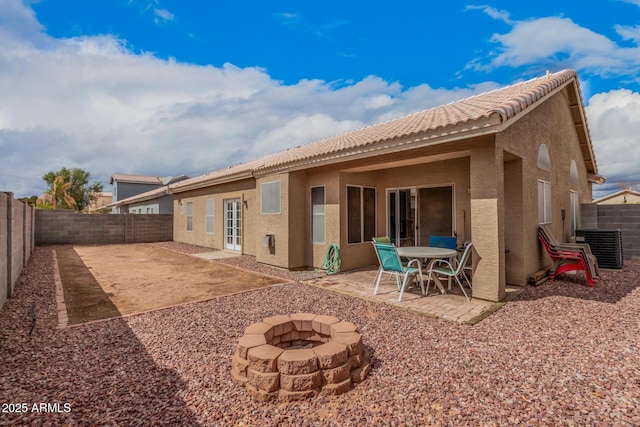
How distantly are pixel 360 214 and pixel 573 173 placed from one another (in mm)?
8780

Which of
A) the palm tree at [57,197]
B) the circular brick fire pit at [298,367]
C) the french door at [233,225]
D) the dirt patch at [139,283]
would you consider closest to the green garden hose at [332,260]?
the dirt patch at [139,283]

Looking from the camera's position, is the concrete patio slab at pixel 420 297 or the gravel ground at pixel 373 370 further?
the concrete patio slab at pixel 420 297

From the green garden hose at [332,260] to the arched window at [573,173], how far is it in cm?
924

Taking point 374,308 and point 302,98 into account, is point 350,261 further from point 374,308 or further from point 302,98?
point 302,98

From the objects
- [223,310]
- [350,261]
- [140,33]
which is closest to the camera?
[223,310]

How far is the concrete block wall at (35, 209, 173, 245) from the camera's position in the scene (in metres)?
18.0

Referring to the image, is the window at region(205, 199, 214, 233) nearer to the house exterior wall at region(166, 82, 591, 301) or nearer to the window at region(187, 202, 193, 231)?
the window at region(187, 202, 193, 231)

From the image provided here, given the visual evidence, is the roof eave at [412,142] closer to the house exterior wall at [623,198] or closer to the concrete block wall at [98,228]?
the concrete block wall at [98,228]

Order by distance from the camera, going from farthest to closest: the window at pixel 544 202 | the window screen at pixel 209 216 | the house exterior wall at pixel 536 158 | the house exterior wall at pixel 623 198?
1. the house exterior wall at pixel 623 198
2. the window screen at pixel 209 216
3. the window at pixel 544 202
4. the house exterior wall at pixel 536 158

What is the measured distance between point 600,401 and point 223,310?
5235 millimetres

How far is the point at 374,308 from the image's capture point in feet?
18.4

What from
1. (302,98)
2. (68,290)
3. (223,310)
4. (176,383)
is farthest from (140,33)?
(302,98)

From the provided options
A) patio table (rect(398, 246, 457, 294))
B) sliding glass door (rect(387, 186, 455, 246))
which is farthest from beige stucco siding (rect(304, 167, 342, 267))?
patio table (rect(398, 246, 457, 294))

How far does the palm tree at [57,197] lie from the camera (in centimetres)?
2945
